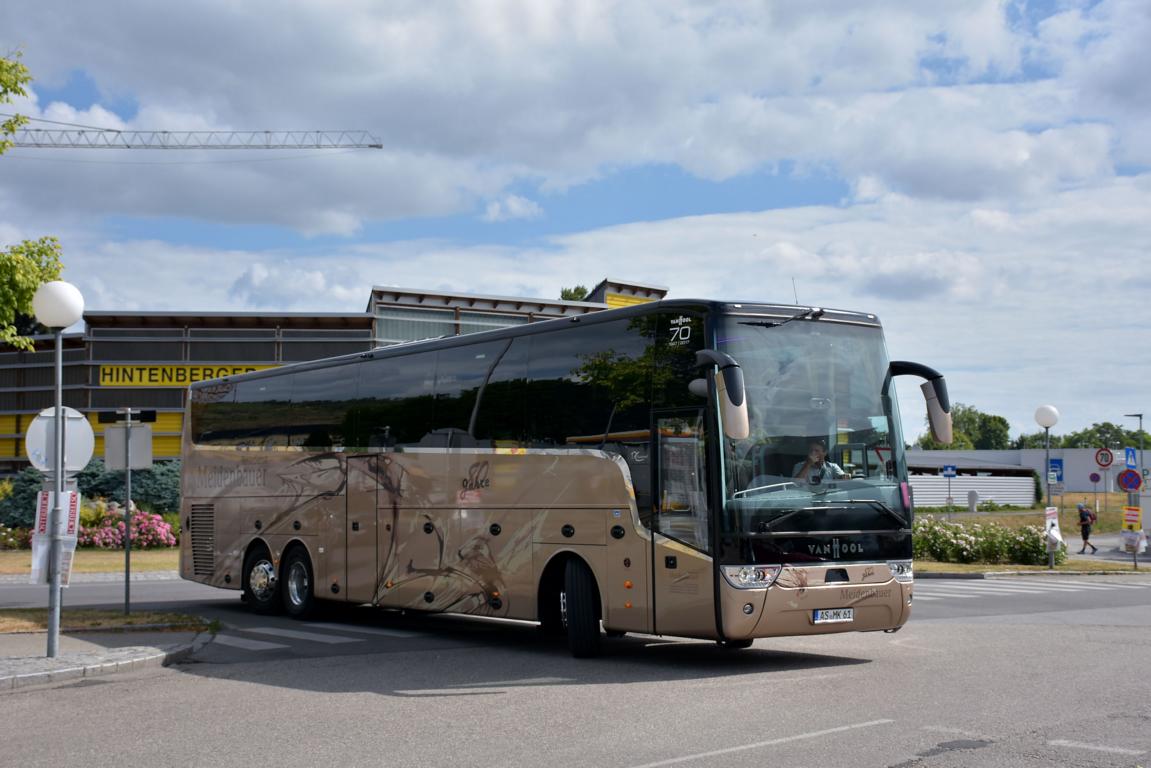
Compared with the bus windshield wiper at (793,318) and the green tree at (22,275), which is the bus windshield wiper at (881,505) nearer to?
the bus windshield wiper at (793,318)

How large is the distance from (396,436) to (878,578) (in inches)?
274

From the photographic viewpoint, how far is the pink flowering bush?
38.0 meters

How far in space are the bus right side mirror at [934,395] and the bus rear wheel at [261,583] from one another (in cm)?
1074

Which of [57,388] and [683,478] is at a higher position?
[57,388]

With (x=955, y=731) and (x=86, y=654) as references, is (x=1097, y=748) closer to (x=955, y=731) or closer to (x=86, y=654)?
(x=955, y=731)

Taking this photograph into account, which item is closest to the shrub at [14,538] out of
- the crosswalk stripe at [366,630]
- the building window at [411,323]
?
the building window at [411,323]

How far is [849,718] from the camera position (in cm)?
908

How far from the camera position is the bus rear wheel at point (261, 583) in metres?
19.6

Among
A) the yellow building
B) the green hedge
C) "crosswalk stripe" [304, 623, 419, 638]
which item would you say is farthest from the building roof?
"crosswalk stripe" [304, 623, 419, 638]

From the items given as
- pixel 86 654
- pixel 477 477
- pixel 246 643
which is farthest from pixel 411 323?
pixel 86 654

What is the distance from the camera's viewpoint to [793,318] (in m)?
12.8

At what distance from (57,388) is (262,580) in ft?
25.0

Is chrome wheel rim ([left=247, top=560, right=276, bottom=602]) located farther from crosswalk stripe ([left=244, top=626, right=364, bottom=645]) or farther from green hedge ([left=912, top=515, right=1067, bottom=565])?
green hedge ([left=912, top=515, right=1067, bottom=565])

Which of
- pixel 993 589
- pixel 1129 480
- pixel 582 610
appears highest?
pixel 1129 480
